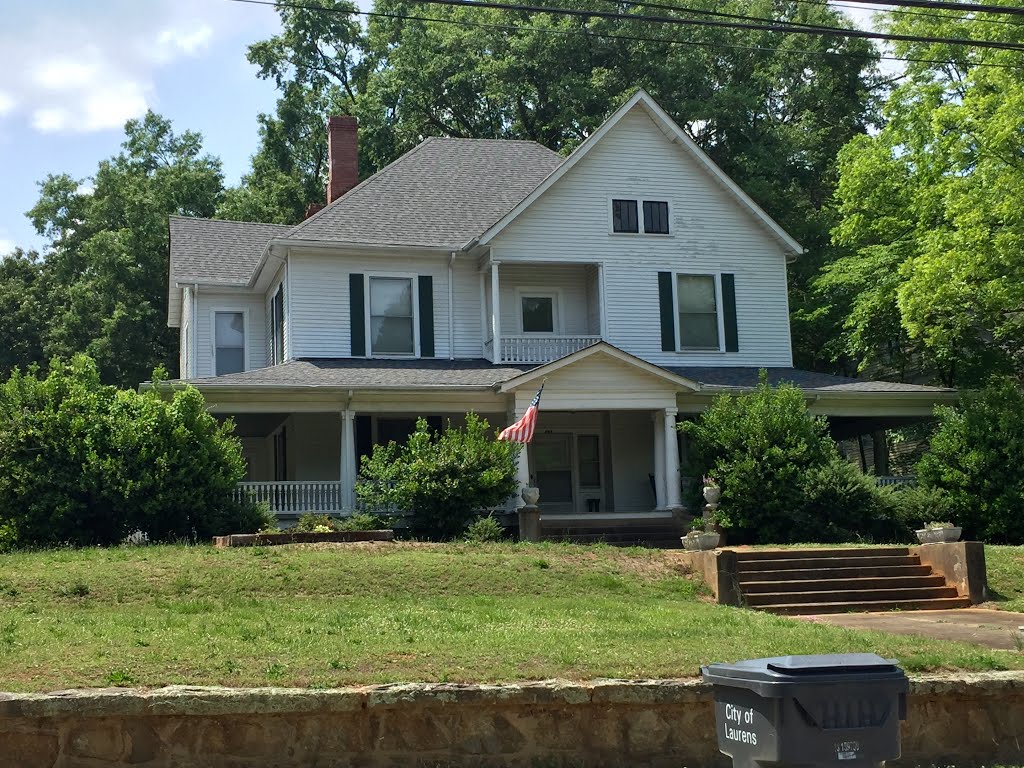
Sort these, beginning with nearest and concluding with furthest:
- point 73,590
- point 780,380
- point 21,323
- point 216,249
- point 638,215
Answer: point 73,590, point 780,380, point 638,215, point 216,249, point 21,323

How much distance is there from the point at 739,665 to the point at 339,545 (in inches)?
533

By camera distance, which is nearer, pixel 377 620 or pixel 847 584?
pixel 377 620

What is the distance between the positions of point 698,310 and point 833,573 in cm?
1035

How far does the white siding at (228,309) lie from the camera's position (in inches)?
1164

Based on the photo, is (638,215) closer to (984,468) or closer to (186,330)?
(984,468)

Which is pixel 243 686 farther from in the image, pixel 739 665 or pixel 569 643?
pixel 739 665

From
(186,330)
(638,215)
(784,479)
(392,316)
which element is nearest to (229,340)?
(186,330)

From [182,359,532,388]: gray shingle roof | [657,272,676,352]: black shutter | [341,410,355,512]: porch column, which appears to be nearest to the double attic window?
[657,272,676,352]: black shutter

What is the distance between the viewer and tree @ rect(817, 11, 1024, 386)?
2356 cm

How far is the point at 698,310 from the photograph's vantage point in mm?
27625

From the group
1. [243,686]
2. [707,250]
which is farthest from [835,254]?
[243,686]

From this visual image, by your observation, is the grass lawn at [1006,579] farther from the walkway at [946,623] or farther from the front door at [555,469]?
the front door at [555,469]

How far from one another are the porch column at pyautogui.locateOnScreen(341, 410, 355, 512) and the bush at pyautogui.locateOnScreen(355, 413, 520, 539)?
1.08 m

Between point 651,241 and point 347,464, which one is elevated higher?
point 651,241
